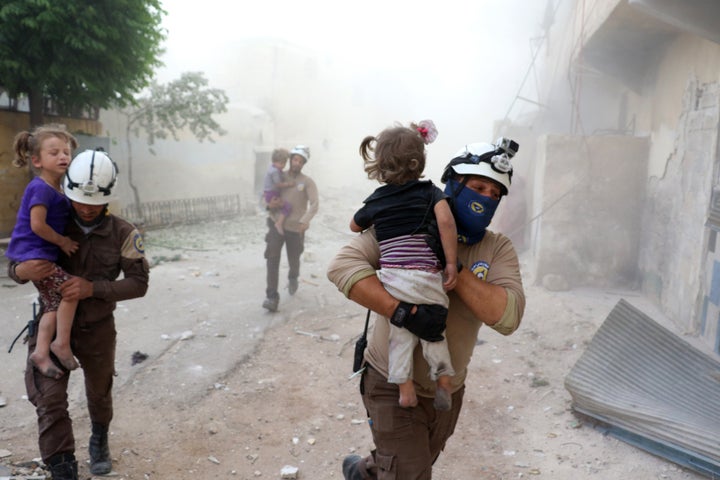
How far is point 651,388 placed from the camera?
12.1 ft

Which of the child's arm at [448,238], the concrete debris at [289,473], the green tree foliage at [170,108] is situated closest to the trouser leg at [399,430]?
the child's arm at [448,238]

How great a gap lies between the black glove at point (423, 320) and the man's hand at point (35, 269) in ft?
5.79

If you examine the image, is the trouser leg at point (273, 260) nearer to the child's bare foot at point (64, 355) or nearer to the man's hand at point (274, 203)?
the man's hand at point (274, 203)

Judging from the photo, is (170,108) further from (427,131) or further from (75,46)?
(427,131)

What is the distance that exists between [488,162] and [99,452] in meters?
2.73

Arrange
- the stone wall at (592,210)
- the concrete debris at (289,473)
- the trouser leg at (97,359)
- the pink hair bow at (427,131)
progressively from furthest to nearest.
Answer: the stone wall at (592,210) → the concrete debris at (289,473) → the trouser leg at (97,359) → the pink hair bow at (427,131)

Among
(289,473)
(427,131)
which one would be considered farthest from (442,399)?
(289,473)

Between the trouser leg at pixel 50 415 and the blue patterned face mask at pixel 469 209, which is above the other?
the blue patterned face mask at pixel 469 209

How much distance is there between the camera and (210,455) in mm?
3533

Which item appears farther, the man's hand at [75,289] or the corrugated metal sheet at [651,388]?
the corrugated metal sheet at [651,388]

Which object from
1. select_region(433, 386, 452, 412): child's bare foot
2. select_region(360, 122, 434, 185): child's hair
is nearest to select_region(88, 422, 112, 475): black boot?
select_region(433, 386, 452, 412): child's bare foot

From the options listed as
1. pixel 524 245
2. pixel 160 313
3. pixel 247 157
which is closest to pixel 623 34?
pixel 524 245

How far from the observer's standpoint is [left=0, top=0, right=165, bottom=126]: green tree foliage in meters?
7.67

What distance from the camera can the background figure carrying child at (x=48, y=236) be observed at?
2656 millimetres
